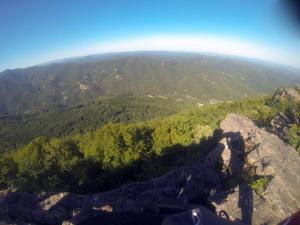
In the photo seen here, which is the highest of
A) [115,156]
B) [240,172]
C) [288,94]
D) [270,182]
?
[270,182]

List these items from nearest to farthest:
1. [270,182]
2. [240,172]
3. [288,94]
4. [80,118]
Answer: [270,182] < [240,172] < [288,94] < [80,118]

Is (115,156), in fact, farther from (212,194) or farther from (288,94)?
(288,94)

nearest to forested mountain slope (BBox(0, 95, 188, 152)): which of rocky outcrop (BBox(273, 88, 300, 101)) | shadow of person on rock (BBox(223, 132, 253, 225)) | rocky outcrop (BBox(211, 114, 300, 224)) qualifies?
rocky outcrop (BBox(273, 88, 300, 101))

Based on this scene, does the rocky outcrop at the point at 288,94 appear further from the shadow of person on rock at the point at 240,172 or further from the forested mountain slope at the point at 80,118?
the forested mountain slope at the point at 80,118

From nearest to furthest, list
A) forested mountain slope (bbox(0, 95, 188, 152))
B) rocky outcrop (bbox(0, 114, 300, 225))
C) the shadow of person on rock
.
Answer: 1. rocky outcrop (bbox(0, 114, 300, 225))
2. the shadow of person on rock
3. forested mountain slope (bbox(0, 95, 188, 152))

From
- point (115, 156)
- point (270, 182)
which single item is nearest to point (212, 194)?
point (270, 182)

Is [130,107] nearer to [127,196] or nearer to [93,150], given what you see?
[93,150]

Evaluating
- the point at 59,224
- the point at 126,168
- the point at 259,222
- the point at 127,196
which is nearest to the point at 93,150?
the point at 126,168

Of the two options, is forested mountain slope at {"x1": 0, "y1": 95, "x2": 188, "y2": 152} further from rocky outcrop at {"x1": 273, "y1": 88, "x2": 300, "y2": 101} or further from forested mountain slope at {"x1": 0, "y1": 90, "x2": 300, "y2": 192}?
forested mountain slope at {"x1": 0, "y1": 90, "x2": 300, "y2": 192}
